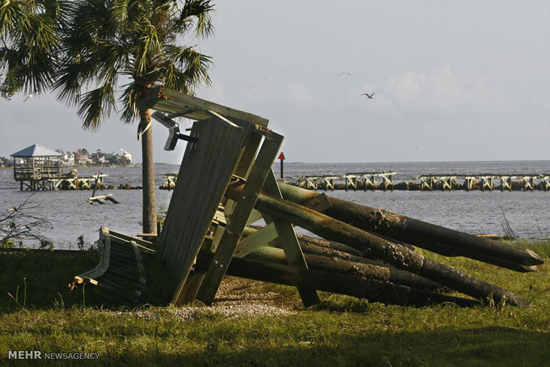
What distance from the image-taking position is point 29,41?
53.5 feet

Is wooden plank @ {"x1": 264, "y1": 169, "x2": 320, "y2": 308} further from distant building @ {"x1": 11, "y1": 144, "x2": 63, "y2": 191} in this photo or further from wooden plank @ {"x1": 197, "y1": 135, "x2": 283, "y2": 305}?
distant building @ {"x1": 11, "y1": 144, "x2": 63, "y2": 191}

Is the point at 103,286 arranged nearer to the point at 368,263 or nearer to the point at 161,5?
the point at 368,263

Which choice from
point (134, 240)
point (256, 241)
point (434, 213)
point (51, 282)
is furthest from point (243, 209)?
point (434, 213)

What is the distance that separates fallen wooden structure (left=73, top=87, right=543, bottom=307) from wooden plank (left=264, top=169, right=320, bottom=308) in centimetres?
1

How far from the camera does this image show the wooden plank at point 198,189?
8.09 meters

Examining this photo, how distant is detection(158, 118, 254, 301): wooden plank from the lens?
8.09 meters

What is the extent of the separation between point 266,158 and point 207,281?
5.76 ft

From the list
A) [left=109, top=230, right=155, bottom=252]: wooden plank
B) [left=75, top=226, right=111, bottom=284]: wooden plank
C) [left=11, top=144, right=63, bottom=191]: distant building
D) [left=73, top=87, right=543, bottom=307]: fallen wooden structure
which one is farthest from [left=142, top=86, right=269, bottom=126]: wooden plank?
[left=11, top=144, right=63, bottom=191]: distant building

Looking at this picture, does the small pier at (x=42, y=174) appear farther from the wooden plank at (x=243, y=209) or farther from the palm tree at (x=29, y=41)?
the wooden plank at (x=243, y=209)

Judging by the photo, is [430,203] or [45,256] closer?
[45,256]

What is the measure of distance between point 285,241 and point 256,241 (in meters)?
0.38

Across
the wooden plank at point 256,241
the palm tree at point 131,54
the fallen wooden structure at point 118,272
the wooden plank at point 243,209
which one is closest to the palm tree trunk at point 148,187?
the palm tree at point 131,54

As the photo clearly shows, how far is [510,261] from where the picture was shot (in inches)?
371

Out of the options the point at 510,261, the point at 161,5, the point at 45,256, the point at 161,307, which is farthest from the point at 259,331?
the point at 161,5
